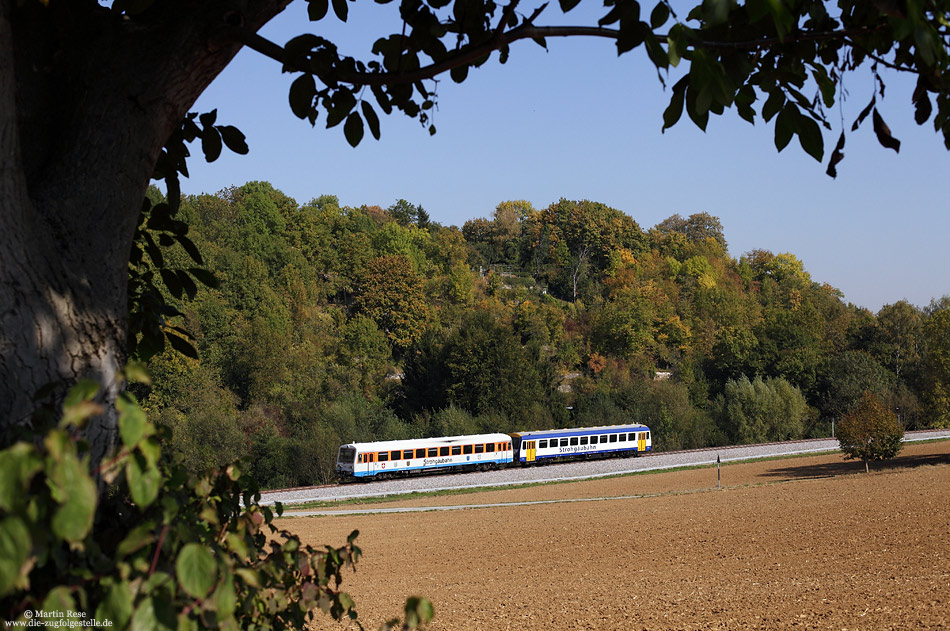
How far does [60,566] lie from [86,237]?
1159mm

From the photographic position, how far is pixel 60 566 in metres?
1.70

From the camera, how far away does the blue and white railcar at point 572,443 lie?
45750 millimetres

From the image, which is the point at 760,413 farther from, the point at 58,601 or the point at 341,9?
the point at 58,601

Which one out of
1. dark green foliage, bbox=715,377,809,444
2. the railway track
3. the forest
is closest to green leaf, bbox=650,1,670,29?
the railway track

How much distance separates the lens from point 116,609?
160 centimetres

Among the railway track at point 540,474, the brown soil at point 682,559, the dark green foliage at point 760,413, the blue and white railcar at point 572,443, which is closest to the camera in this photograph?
the brown soil at point 682,559

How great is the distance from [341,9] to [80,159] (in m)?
1.85

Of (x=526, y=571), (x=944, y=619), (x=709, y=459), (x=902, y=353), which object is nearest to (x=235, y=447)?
(x=709, y=459)

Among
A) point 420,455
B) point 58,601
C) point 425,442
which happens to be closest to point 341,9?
point 58,601

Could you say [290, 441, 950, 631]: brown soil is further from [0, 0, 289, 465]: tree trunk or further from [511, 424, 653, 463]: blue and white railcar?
[511, 424, 653, 463]: blue and white railcar

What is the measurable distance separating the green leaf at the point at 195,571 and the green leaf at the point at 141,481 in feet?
0.42

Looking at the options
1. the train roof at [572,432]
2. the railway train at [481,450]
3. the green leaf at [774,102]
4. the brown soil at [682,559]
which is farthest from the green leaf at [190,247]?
the train roof at [572,432]

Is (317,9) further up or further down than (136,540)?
further up

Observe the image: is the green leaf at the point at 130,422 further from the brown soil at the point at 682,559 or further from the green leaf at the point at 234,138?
the brown soil at the point at 682,559
